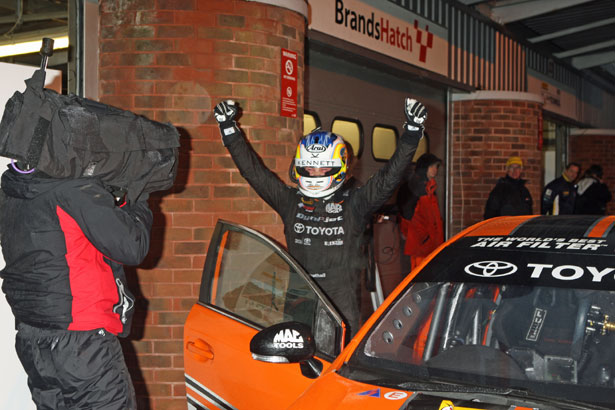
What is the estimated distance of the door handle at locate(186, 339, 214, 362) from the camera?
3555mm

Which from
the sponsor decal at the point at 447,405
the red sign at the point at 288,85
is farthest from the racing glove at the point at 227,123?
the sponsor decal at the point at 447,405

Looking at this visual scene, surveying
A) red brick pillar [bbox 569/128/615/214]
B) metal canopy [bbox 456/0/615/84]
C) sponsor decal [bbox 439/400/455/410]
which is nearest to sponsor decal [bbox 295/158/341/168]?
sponsor decal [bbox 439/400/455/410]

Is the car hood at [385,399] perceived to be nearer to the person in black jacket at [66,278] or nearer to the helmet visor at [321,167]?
the person in black jacket at [66,278]

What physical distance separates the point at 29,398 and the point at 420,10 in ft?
25.4

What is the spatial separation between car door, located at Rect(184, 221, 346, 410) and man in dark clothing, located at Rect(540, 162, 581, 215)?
8758 millimetres

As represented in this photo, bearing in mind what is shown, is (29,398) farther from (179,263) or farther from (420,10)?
(420,10)

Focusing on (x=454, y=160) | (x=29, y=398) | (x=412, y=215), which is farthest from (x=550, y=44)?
(x=29, y=398)

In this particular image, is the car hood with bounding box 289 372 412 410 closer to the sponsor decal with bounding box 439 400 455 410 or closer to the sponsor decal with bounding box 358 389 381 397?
the sponsor decal with bounding box 358 389 381 397

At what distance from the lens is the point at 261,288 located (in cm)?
365

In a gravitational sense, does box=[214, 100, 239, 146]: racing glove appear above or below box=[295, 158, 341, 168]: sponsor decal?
above

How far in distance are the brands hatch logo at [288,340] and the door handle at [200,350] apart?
31.9 inches

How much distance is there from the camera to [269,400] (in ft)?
10.4

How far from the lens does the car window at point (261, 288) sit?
10.5 feet

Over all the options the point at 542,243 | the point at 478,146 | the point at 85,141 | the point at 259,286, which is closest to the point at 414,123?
the point at 259,286
